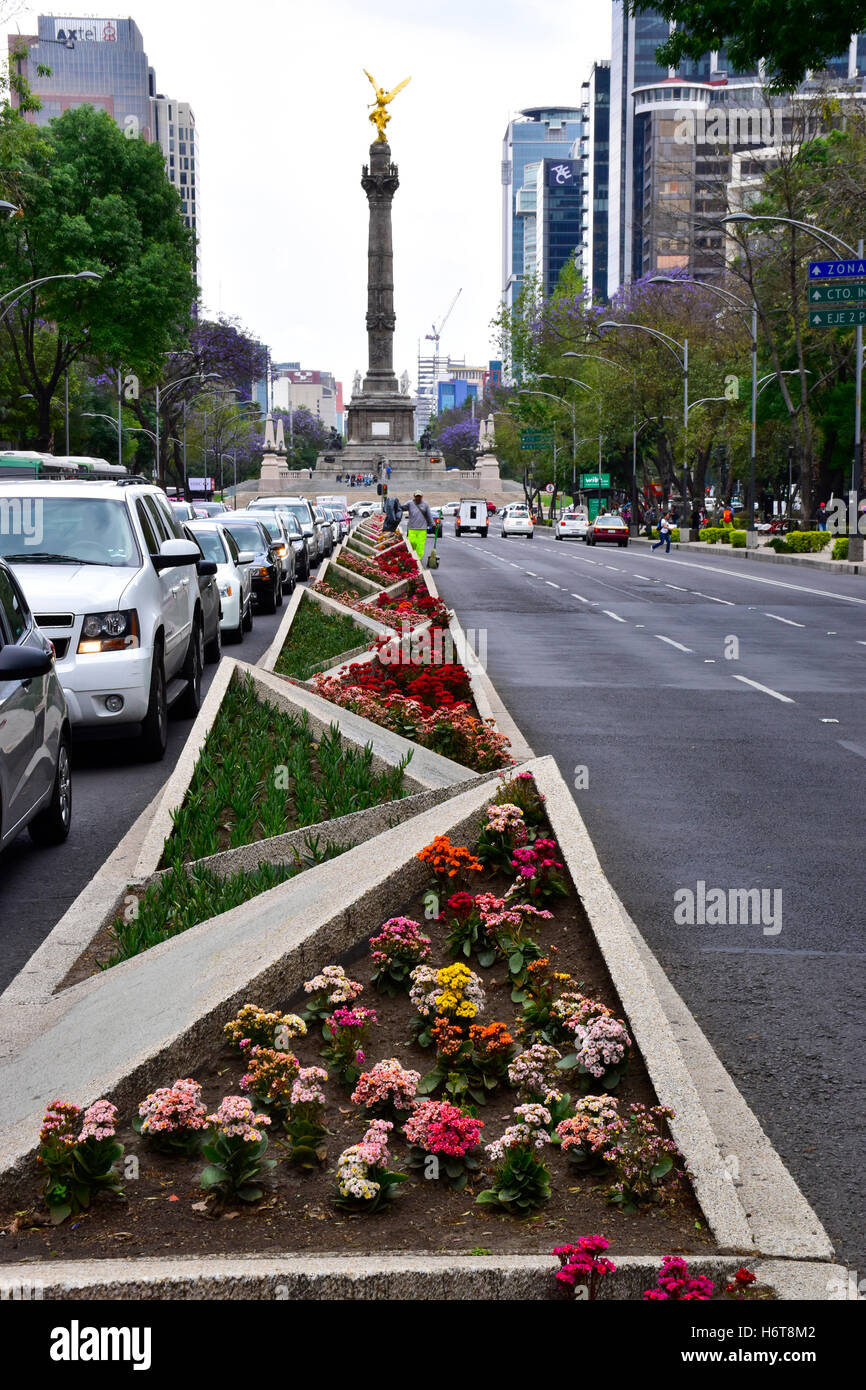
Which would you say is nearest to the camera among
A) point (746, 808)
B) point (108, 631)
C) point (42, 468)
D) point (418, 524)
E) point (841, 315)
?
point (746, 808)

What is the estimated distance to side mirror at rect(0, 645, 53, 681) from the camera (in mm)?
7484

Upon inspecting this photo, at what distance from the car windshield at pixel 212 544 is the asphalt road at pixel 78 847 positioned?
8775mm

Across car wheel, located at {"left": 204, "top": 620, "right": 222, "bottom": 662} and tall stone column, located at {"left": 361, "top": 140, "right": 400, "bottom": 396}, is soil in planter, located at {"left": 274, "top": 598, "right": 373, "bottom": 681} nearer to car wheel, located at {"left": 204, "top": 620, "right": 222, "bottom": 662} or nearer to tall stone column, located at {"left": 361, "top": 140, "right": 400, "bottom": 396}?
car wheel, located at {"left": 204, "top": 620, "right": 222, "bottom": 662}

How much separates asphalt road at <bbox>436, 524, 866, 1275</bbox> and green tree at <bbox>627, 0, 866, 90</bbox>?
7.52m

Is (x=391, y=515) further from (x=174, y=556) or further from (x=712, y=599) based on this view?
(x=174, y=556)

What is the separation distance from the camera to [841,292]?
36.3m

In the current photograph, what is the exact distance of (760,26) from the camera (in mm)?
20406

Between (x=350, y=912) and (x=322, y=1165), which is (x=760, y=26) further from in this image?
(x=322, y=1165)

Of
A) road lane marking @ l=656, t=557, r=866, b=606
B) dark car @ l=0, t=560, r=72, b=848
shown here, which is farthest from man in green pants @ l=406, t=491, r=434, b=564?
dark car @ l=0, t=560, r=72, b=848

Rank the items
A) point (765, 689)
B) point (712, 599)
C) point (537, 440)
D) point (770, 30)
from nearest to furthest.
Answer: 1. point (765, 689)
2. point (770, 30)
3. point (712, 599)
4. point (537, 440)

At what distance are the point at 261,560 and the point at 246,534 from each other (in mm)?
1175

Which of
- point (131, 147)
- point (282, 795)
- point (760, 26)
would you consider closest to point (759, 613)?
point (760, 26)

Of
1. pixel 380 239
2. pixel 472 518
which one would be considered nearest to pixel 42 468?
pixel 472 518

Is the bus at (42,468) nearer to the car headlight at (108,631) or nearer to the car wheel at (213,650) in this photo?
the car wheel at (213,650)
